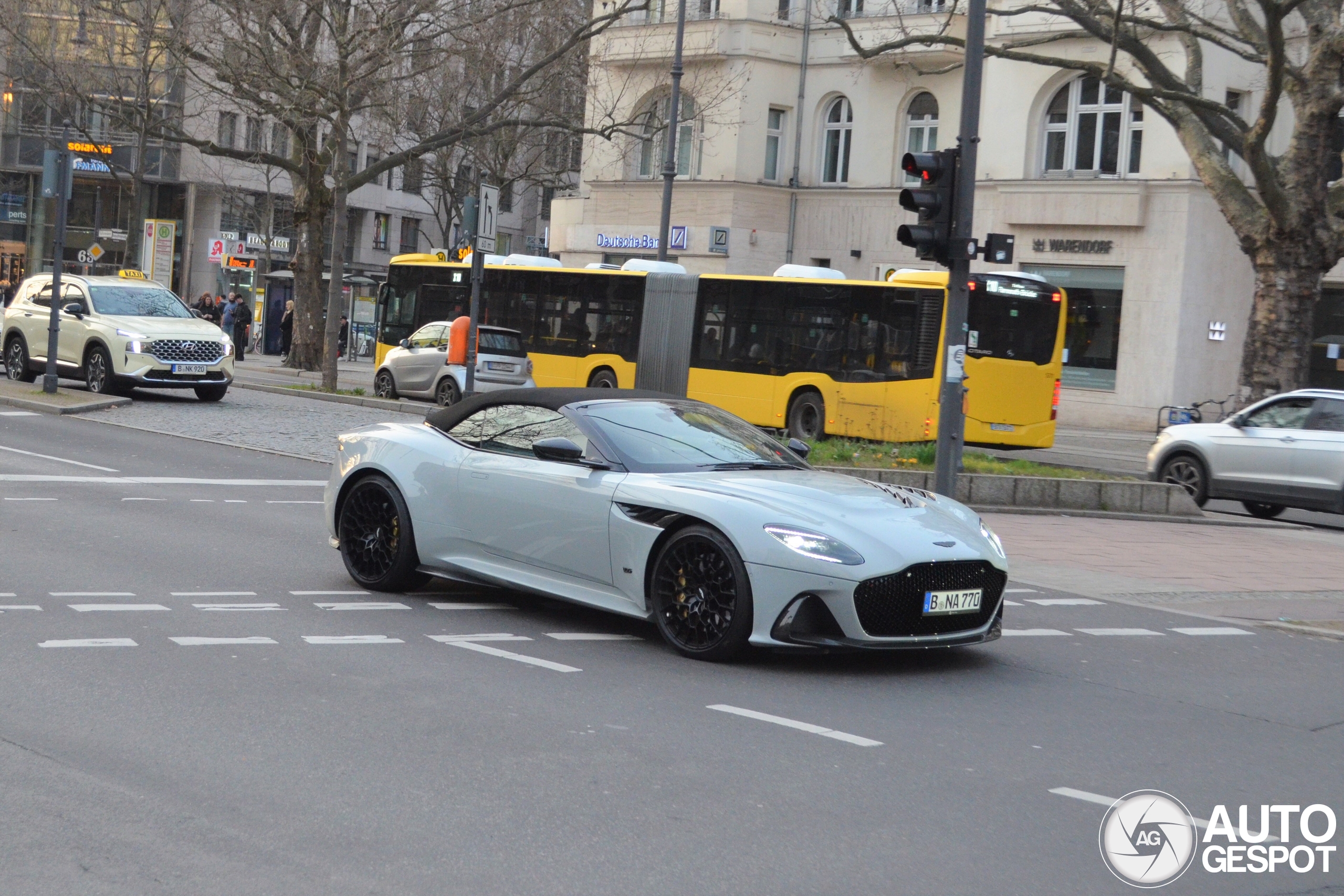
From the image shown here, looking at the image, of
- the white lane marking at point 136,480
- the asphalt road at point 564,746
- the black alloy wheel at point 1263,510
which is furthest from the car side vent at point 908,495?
the black alloy wheel at point 1263,510

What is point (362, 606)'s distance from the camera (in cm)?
923

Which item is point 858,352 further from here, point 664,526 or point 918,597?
point 918,597

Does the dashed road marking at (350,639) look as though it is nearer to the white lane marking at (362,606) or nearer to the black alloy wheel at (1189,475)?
the white lane marking at (362,606)

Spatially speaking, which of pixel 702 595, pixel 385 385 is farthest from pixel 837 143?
pixel 702 595

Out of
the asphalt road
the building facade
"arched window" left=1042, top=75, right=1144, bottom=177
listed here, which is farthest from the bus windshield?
the asphalt road

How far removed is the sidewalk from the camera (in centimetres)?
1167

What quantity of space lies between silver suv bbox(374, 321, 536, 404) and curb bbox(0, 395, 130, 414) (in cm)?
643

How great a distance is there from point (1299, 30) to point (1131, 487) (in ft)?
64.0

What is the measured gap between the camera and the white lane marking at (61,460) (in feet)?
52.0

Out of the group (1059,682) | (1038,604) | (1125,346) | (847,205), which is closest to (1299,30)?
(1125,346)

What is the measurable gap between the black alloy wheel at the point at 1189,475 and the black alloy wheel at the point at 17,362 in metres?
17.4

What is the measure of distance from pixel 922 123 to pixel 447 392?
654 inches

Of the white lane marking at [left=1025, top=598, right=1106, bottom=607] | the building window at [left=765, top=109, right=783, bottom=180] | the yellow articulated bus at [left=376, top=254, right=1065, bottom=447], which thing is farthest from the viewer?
the building window at [left=765, top=109, right=783, bottom=180]

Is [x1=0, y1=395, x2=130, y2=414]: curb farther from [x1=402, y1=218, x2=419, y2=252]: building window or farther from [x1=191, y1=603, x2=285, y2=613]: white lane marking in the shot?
[x1=402, y1=218, x2=419, y2=252]: building window
